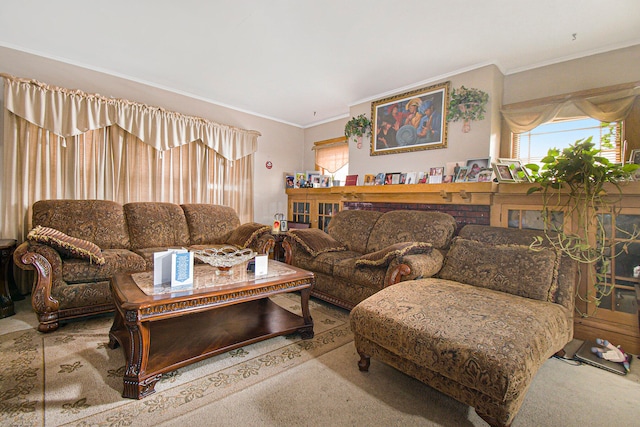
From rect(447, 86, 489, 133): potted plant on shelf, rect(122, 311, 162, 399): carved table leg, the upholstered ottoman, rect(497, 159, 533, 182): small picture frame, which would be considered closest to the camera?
the upholstered ottoman

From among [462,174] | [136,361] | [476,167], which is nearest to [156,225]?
[136,361]

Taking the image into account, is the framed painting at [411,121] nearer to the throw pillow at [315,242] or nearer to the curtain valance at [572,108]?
the curtain valance at [572,108]

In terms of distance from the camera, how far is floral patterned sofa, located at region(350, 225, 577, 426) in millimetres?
1293

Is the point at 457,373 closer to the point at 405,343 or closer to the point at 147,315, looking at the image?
the point at 405,343

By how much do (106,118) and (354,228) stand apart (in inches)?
125

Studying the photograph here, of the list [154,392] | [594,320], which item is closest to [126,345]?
[154,392]

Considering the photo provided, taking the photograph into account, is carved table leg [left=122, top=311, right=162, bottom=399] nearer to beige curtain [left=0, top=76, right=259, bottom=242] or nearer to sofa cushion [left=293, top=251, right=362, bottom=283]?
sofa cushion [left=293, top=251, right=362, bottom=283]

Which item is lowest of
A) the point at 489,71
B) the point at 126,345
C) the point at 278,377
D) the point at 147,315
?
the point at 278,377

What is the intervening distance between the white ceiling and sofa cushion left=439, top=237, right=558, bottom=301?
1.80m

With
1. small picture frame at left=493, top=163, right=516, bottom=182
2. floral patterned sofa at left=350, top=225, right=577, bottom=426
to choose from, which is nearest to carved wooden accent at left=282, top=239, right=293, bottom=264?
floral patterned sofa at left=350, top=225, right=577, bottom=426

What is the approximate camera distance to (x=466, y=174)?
3105 mm

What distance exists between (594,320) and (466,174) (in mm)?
1608

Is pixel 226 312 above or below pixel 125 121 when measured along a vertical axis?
below

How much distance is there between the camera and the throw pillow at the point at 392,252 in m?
2.45
